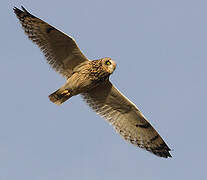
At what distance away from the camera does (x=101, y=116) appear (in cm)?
1397

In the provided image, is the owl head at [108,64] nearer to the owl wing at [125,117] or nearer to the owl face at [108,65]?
the owl face at [108,65]

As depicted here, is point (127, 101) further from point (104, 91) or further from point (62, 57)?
point (62, 57)

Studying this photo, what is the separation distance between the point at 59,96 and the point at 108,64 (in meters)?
1.40

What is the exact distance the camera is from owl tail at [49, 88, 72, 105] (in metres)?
13.1

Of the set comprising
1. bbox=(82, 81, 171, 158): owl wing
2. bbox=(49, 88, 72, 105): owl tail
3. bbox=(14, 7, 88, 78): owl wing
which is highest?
bbox=(14, 7, 88, 78): owl wing

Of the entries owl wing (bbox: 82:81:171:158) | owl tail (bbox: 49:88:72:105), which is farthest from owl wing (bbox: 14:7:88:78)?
owl wing (bbox: 82:81:171:158)

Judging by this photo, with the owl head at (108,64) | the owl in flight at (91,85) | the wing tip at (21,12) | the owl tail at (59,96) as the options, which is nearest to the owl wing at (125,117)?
the owl in flight at (91,85)

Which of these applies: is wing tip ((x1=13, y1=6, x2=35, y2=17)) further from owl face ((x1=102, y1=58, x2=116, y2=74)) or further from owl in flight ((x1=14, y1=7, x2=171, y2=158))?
owl face ((x1=102, y1=58, x2=116, y2=74))

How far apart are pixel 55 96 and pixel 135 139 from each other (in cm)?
232

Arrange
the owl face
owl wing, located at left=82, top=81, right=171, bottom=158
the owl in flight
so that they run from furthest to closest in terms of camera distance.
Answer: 1. owl wing, located at left=82, top=81, right=171, bottom=158
2. the owl in flight
3. the owl face

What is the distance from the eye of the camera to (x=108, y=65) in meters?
12.9

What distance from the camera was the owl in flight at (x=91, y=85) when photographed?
513 inches

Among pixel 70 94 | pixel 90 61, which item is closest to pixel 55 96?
pixel 70 94

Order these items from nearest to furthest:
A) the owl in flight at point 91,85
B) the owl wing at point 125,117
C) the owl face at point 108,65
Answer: the owl face at point 108,65 < the owl in flight at point 91,85 < the owl wing at point 125,117
